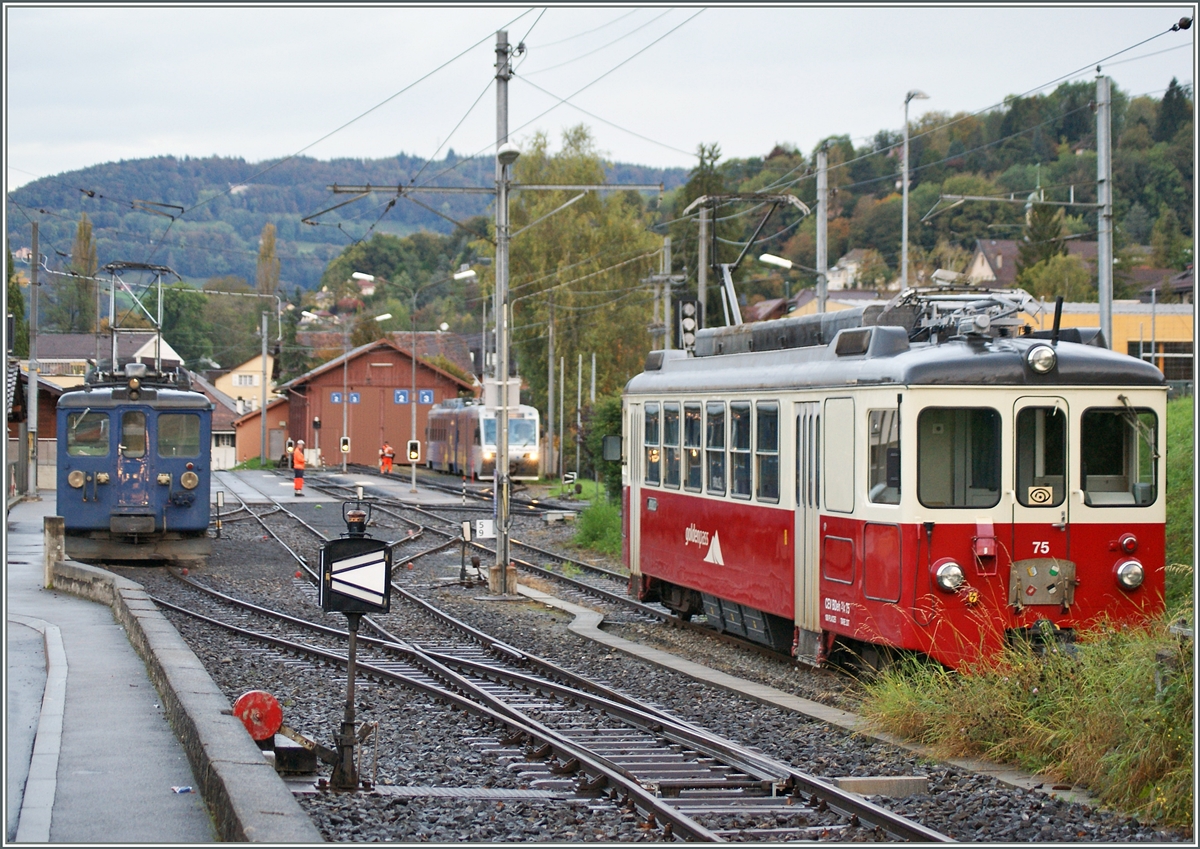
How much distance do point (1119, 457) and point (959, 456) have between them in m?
1.38

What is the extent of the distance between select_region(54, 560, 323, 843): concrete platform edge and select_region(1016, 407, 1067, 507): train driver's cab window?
20.5 ft

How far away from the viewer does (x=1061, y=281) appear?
75688 millimetres

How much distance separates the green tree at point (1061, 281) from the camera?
75.4 m

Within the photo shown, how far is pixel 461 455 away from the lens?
5534 cm

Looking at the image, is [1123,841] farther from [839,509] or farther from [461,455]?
[461,455]

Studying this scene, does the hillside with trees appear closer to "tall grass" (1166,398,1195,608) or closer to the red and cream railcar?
"tall grass" (1166,398,1195,608)

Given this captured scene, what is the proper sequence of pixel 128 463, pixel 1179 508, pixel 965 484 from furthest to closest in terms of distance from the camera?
pixel 128 463 < pixel 1179 508 < pixel 965 484

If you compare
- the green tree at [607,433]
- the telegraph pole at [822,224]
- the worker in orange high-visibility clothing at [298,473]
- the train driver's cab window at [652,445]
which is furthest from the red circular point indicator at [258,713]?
the worker in orange high-visibility clothing at [298,473]

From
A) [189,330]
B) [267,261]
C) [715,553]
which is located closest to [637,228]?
[715,553]

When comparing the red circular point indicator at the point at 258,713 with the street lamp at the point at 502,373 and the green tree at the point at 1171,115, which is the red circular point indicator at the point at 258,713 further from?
the green tree at the point at 1171,115

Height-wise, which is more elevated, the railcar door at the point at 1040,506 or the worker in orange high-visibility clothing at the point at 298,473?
the railcar door at the point at 1040,506

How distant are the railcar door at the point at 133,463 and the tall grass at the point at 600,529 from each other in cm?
852

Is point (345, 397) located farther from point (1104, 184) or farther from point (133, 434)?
point (1104, 184)

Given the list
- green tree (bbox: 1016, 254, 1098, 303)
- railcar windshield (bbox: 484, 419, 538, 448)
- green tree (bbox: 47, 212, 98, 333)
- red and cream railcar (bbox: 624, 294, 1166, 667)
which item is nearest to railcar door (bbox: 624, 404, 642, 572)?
red and cream railcar (bbox: 624, 294, 1166, 667)
